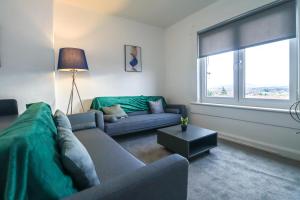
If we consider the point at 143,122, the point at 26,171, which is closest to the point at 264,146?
the point at 143,122

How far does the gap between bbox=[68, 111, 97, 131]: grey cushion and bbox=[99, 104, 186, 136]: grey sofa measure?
18 centimetres

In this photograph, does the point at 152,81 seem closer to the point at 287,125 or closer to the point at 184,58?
the point at 184,58

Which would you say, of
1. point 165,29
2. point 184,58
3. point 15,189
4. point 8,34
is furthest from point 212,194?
point 165,29

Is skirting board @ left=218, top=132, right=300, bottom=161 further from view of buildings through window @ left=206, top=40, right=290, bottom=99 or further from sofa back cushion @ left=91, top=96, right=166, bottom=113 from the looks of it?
sofa back cushion @ left=91, top=96, right=166, bottom=113

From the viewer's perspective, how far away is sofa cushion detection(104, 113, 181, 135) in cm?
272

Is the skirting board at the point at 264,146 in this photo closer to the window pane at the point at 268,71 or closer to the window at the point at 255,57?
the window at the point at 255,57

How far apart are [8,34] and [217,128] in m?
3.91

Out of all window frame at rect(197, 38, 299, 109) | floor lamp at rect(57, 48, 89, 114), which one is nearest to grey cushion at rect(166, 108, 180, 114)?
window frame at rect(197, 38, 299, 109)

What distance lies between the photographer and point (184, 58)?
3.86 metres

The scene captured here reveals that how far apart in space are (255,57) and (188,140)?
190 centimetres

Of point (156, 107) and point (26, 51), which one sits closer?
point (26, 51)

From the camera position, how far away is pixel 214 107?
3.15m

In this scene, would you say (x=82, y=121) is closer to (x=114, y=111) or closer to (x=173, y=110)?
(x=114, y=111)

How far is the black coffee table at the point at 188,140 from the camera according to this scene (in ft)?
6.61
